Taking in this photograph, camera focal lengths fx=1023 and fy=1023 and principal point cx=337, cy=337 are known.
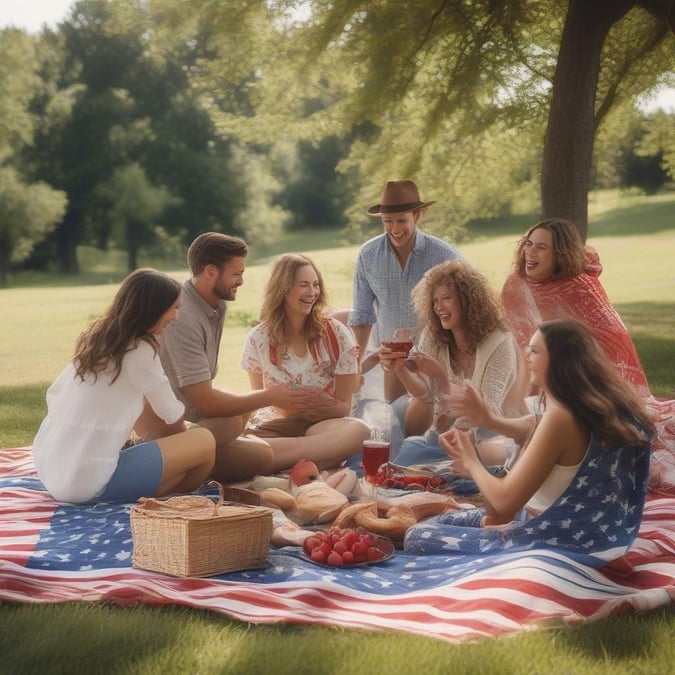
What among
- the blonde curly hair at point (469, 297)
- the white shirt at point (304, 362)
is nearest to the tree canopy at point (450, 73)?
the blonde curly hair at point (469, 297)

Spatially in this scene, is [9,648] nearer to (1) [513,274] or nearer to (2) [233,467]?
(2) [233,467]

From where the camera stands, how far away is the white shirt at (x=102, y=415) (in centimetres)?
514

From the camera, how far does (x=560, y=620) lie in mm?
3607

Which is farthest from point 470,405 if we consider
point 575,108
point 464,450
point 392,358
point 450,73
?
point 450,73

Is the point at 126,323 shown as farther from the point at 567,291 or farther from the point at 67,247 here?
the point at 67,247

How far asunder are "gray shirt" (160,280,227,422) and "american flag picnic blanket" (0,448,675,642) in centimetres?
128

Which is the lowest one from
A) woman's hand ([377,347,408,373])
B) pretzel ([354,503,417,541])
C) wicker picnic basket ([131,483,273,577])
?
pretzel ([354,503,417,541])

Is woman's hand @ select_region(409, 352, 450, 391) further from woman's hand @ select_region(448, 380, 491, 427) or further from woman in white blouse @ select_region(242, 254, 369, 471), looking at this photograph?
woman's hand @ select_region(448, 380, 491, 427)

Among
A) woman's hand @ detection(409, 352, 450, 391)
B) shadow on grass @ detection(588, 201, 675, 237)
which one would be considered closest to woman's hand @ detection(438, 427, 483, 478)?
woman's hand @ detection(409, 352, 450, 391)

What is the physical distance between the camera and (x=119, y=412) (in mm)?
5168

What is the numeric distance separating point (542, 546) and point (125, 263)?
37536mm

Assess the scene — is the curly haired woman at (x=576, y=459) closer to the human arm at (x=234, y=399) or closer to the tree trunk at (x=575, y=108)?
the human arm at (x=234, y=399)

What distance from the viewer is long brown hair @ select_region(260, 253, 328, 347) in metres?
6.17

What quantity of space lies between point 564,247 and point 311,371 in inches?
68.6
